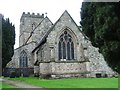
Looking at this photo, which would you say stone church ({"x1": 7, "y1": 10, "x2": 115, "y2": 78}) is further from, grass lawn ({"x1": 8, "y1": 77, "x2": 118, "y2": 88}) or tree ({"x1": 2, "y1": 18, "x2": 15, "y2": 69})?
→ grass lawn ({"x1": 8, "y1": 77, "x2": 118, "y2": 88})

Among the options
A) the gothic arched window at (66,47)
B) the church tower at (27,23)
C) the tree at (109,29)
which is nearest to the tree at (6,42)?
the gothic arched window at (66,47)

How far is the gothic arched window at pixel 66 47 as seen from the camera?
4247cm

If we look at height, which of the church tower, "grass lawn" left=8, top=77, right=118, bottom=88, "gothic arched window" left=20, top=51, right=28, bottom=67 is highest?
the church tower

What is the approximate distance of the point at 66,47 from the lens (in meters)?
42.8

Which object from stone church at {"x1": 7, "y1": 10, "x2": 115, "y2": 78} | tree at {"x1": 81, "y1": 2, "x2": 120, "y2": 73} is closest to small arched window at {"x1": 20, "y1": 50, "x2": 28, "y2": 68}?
stone church at {"x1": 7, "y1": 10, "x2": 115, "y2": 78}

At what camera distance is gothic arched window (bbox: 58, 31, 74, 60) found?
42469 mm

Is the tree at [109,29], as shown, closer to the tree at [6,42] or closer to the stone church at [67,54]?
the tree at [6,42]

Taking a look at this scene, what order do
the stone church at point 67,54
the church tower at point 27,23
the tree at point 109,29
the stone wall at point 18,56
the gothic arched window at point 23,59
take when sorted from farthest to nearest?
the church tower at point 27,23 → the gothic arched window at point 23,59 → the stone wall at point 18,56 → the stone church at point 67,54 → the tree at point 109,29

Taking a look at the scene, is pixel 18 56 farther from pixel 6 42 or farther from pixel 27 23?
pixel 6 42

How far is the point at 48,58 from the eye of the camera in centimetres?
4256

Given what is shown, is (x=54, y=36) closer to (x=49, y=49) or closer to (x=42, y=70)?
(x=49, y=49)

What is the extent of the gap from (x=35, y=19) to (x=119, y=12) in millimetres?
53470

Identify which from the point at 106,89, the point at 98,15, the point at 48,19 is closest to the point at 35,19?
the point at 48,19

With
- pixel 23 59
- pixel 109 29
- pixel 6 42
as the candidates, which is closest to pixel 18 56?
pixel 23 59
